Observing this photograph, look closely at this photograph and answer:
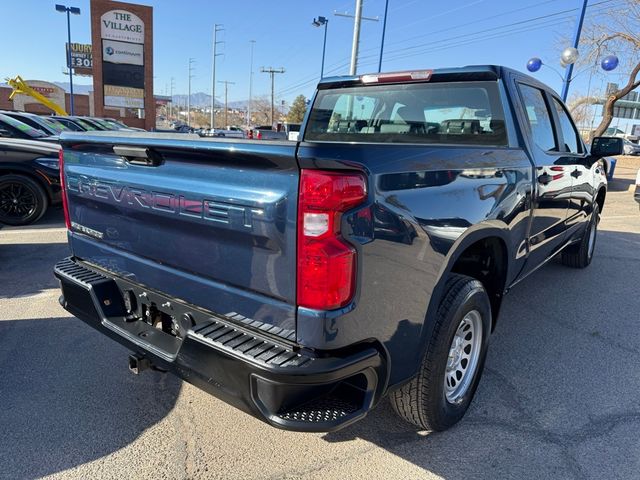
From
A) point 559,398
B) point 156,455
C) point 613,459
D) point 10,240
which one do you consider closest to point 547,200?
point 559,398

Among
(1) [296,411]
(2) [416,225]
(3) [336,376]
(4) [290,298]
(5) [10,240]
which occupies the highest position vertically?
(2) [416,225]

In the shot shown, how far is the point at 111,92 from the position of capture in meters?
41.1

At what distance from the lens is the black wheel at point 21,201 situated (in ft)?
23.3

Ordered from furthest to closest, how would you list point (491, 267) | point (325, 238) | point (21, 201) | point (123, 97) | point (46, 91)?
point (46, 91)
point (123, 97)
point (21, 201)
point (491, 267)
point (325, 238)

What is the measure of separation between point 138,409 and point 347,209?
6.33ft

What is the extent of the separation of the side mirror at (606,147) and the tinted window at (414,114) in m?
2.15

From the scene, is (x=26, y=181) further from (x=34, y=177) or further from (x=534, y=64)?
(x=534, y=64)

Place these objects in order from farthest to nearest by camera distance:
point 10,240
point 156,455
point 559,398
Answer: point 10,240 < point 559,398 < point 156,455

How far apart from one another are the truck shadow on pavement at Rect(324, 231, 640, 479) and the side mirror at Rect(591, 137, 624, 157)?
1.53 meters

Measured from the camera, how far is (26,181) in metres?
7.10


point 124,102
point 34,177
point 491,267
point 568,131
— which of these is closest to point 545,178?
point 491,267

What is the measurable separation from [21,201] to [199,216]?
666 centimetres

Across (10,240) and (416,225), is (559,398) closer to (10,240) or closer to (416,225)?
(416,225)

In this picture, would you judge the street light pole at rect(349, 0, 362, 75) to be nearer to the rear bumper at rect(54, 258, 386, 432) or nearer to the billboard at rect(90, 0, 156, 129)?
the rear bumper at rect(54, 258, 386, 432)
